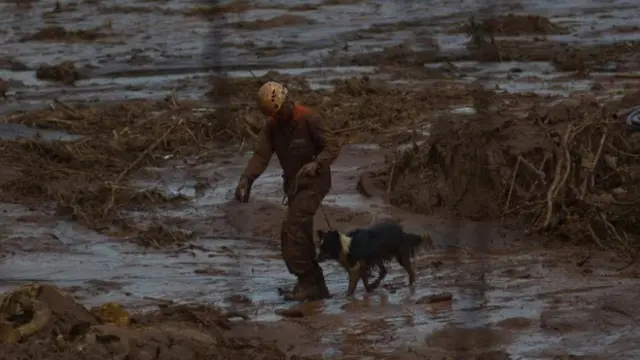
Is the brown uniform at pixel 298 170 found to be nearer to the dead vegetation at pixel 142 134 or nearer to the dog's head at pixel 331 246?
the dog's head at pixel 331 246

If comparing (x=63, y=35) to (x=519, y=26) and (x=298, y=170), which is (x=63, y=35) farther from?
(x=298, y=170)

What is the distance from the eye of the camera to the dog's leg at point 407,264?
10172mm

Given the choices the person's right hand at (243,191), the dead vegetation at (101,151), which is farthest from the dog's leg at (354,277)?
the dead vegetation at (101,151)

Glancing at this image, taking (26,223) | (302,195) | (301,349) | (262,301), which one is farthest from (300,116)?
(26,223)

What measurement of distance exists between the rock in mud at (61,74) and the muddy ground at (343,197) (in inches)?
Answer: 2.7

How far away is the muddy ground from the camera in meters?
8.77

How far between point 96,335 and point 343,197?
554 centimetres

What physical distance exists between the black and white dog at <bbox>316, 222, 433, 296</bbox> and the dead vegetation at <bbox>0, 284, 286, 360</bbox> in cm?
149

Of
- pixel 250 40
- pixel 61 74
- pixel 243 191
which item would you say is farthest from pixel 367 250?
pixel 250 40

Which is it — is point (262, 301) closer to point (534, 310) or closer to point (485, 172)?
point (534, 310)

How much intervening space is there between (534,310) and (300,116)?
191cm

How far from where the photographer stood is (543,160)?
1215 centimetres

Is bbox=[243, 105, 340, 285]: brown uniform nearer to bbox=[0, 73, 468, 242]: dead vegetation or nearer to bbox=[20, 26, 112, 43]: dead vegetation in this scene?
bbox=[0, 73, 468, 242]: dead vegetation

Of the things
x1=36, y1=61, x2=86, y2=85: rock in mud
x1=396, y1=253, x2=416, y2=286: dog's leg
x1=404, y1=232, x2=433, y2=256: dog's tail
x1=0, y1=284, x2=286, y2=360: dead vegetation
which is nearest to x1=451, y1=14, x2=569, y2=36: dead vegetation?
x1=36, y1=61, x2=86, y2=85: rock in mud
